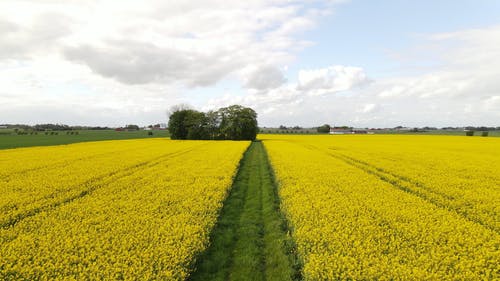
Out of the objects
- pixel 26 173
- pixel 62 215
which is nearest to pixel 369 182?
pixel 62 215

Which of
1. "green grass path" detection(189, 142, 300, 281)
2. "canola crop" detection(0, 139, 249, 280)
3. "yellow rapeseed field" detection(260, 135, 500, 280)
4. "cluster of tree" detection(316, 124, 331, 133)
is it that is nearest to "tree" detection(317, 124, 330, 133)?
"cluster of tree" detection(316, 124, 331, 133)

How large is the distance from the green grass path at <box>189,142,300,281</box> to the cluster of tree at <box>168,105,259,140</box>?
57.0 m

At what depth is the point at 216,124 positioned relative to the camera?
246ft

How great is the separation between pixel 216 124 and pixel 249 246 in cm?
6651

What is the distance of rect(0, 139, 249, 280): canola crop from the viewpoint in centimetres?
676

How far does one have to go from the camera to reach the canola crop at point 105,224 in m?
6.76

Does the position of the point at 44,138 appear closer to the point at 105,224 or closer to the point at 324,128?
the point at 105,224

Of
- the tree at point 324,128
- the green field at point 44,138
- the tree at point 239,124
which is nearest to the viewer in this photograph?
the green field at point 44,138

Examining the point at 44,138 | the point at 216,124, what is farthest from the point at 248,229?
the point at 44,138

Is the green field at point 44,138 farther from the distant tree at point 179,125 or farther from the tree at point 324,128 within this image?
the tree at point 324,128

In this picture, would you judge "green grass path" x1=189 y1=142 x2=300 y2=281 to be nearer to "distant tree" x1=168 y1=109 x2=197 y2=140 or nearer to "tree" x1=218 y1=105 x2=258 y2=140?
"tree" x1=218 y1=105 x2=258 y2=140

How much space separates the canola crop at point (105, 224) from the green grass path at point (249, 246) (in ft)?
1.78

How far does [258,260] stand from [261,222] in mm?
3171

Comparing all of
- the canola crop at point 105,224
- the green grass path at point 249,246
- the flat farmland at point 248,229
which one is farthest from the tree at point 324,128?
the green grass path at point 249,246
